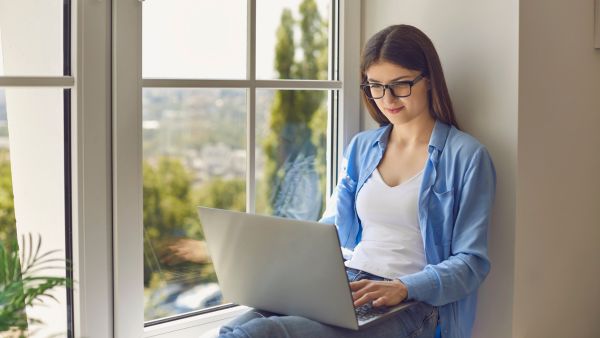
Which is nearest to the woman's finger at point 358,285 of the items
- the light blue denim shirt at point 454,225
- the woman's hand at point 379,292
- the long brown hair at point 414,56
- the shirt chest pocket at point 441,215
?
the woman's hand at point 379,292

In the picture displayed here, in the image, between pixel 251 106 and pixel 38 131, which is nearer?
Result: pixel 38 131

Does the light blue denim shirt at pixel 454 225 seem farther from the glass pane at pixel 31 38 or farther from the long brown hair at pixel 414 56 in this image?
the glass pane at pixel 31 38

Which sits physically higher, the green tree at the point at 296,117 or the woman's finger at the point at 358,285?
the green tree at the point at 296,117

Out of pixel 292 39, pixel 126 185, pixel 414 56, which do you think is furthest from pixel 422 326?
pixel 292 39

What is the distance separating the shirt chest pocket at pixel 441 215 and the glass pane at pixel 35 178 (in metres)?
0.88

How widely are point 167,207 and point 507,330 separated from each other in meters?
0.94

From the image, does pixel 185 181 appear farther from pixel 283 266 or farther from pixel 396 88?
pixel 396 88

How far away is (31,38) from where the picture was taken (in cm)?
159

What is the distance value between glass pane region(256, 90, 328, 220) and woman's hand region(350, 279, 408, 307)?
52 cm

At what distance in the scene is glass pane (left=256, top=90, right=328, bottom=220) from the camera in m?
2.08

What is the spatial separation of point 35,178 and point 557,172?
1.34 m

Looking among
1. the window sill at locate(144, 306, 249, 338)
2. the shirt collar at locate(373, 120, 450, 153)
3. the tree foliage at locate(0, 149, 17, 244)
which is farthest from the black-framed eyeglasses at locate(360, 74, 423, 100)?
the tree foliage at locate(0, 149, 17, 244)

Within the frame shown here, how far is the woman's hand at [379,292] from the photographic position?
162cm

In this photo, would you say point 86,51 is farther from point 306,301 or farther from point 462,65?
point 462,65
